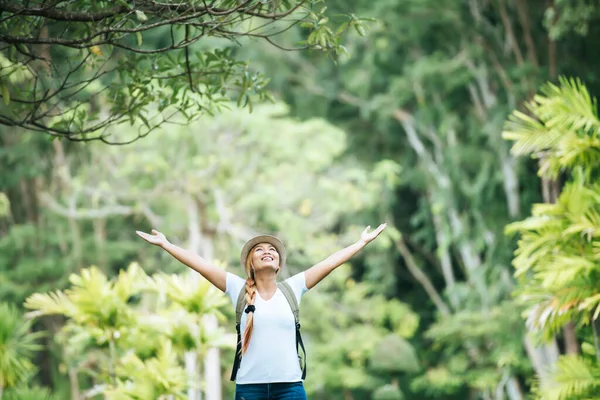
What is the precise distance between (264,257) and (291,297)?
0.23 metres

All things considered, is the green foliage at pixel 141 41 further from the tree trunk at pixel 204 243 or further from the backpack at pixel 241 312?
the tree trunk at pixel 204 243

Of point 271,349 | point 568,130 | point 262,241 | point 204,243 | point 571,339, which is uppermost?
point 204,243

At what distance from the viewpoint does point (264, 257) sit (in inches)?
161

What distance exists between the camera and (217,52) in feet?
16.3

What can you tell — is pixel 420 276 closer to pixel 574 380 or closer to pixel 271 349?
pixel 574 380

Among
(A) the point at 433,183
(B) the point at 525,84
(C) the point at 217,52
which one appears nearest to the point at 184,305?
(C) the point at 217,52

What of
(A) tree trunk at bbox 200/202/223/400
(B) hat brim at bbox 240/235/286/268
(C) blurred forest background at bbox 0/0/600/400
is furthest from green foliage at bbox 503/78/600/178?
(A) tree trunk at bbox 200/202/223/400

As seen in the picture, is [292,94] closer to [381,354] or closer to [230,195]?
[230,195]

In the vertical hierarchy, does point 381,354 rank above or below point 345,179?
below

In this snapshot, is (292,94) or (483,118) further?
(292,94)

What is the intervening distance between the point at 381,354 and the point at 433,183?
3.56 m

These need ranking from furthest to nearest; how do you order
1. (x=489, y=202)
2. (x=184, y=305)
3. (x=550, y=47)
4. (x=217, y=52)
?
1. (x=489, y=202)
2. (x=550, y=47)
3. (x=184, y=305)
4. (x=217, y=52)

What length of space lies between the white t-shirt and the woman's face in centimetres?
20

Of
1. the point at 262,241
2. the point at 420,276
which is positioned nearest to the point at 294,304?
the point at 262,241
